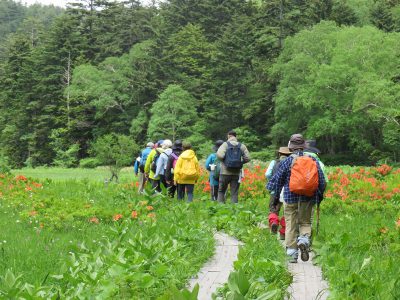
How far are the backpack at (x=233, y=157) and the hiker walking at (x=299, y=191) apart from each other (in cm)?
475

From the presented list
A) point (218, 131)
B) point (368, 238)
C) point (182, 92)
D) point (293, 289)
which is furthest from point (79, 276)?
point (218, 131)

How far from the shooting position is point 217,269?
635 cm

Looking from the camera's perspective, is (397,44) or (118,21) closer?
(397,44)

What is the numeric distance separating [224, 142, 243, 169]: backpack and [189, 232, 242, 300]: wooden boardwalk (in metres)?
3.43

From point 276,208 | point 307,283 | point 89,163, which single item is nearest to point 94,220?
point 276,208

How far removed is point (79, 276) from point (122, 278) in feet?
1.32

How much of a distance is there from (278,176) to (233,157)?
4932 millimetres

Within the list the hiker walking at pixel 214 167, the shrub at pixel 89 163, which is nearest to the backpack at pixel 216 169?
the hiker walking at pixel 214 167

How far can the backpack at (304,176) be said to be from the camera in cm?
659

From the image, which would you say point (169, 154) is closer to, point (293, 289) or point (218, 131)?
point (293, 289)

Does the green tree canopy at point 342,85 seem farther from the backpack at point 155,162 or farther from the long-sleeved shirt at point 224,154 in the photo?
the long-sleeved shirt at point 224,154

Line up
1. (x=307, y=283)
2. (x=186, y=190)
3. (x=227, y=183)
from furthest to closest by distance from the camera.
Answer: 1. (x=186, y=190)
2. (x=227, y=183)
3. (x=307, y=283)

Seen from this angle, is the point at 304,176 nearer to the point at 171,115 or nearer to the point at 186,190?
the point at 186,190

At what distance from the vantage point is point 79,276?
15.3 feet
